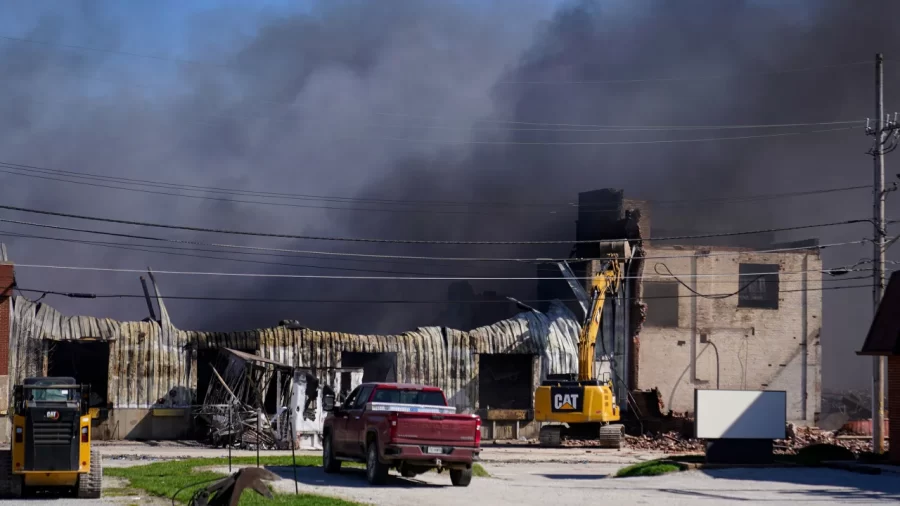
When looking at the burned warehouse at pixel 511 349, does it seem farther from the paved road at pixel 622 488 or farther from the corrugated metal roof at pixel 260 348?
the paved road at pixel 622 488

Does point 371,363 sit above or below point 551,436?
above

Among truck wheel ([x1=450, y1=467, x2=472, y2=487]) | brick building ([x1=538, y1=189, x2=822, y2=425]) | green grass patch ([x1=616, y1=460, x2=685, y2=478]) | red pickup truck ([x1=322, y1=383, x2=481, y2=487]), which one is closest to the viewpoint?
red pickup truck ([x1=322, y1=383, x2=481, y2=487])

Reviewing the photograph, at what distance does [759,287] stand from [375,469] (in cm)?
3818

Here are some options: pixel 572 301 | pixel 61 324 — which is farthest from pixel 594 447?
pixel 61 324

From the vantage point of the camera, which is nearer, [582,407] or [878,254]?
[878,254]

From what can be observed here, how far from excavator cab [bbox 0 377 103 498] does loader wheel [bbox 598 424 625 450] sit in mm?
23613

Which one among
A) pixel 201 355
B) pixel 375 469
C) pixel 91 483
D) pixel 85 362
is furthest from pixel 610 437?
pixel 91 483

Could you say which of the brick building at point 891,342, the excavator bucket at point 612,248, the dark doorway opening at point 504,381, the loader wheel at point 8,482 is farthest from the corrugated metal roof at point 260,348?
the loader wheel at point 8,482

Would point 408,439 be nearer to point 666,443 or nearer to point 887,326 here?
point 887,326

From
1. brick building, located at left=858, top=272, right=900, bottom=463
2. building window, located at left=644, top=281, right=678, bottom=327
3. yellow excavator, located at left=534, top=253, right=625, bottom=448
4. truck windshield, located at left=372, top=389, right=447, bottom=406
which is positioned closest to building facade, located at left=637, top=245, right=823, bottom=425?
building window, located at left=644, top=281, right=678, bottom=327

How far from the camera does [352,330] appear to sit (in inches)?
2307

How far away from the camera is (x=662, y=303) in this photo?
52.6 meters

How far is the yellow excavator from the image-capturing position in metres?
38.2

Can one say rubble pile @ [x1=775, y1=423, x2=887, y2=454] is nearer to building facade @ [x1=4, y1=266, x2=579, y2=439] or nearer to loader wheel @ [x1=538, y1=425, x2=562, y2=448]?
loader wheel @ [x1=538, y1=425, x2=562, y2=448]
